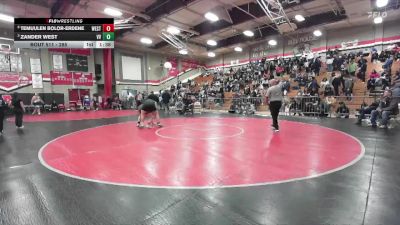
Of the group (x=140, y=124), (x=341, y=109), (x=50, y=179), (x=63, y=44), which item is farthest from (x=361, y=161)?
(x=63, y=44)

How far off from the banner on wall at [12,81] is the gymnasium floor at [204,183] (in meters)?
15.3

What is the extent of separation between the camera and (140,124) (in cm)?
875

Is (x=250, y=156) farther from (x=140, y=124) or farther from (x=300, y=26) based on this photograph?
(x=300, y=26)

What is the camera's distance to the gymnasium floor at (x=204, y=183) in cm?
228

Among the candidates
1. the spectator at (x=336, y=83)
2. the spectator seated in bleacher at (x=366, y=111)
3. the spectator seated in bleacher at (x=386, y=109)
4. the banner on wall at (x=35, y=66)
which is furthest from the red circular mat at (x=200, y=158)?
the banner on wall at (x=35, y=66)

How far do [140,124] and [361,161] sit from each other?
7004 millimetres

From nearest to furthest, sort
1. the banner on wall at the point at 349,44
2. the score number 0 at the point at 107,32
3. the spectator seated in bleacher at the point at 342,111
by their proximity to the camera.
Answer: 1. the score number 0 at the point at 107,32
2. the spectator seated in bleacher at the point at 342,111
3. the banner on wall at the point at 349,44

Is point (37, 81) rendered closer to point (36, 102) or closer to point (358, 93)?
point (36, 102)

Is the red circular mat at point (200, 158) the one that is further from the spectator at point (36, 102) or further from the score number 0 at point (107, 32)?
the spectator at point (36, 102)

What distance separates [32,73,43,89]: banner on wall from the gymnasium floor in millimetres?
15839

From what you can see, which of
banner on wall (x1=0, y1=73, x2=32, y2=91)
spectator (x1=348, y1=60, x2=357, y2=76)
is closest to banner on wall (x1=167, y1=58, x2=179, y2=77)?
banner on wall (x1=0, y1=73, x2=32, y2=91)

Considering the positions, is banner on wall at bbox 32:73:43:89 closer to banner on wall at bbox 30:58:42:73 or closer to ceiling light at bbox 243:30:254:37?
banner on wall at bbox 30:58:42:73

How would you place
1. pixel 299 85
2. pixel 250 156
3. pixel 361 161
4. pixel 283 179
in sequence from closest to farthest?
pixel 283 179 < pixel 361 161 < pixel 250 156 < pixel 299 85
